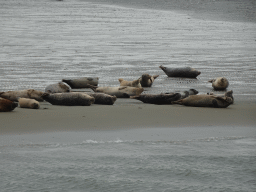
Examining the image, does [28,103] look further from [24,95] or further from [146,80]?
[146,80]

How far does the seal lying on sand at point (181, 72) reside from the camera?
12133 millimetres

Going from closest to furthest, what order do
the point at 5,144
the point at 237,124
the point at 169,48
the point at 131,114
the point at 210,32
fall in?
1. the point at 5,144
2. the point at 237,124
3. the point at 131,114
4. the point at 169,48
5. the point at 210,32

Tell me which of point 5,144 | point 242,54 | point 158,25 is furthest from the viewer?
point 158,25

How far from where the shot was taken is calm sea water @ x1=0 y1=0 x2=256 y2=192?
4.41 meters

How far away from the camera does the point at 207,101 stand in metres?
8.16

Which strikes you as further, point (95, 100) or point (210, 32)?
point (210, 32)

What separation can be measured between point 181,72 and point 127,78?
145 centimetres

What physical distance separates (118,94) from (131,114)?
67.9 inches

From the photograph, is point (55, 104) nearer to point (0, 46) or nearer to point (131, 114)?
point (131, 114)

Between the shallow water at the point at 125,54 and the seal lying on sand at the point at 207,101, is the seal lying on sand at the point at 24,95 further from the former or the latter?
the seal lying on sand at the point at 207,101

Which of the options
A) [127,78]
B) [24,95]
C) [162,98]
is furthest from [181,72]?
[24,95]

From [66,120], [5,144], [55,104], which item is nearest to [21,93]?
[55,104]

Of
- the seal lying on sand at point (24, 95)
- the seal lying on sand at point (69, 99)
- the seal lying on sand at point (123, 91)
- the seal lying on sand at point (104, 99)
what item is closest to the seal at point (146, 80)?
the seal lying on sand at point (123, 91)

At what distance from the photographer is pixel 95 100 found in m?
8.48
